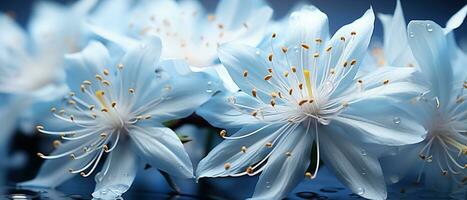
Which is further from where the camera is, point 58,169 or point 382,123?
point 58,169

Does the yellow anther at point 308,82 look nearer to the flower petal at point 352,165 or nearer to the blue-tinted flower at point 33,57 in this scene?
the flower petal at point 352,165

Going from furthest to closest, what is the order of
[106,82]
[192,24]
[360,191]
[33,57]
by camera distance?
[33,57]
[192,24]
[106,82]
[360,191]

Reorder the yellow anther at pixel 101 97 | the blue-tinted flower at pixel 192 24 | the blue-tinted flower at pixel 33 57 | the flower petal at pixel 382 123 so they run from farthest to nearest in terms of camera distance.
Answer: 1. the blue-tinted flower at pixel 33 57
2. the blue-tinted flower at pixel 192 24
3. the yellow anther at pixel 101 97
4. the flower petal at pixel 382 123

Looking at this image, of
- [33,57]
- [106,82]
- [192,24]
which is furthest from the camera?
[33,57]

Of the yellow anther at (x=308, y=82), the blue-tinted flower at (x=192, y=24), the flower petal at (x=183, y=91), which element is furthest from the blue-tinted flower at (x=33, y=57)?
the yellow anther at (x=308, y=82)

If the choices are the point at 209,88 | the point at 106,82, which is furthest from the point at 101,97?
the point at 209,88

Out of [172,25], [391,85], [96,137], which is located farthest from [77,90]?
[391,85]

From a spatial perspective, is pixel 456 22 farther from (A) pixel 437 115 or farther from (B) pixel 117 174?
(B) pixel 117 174

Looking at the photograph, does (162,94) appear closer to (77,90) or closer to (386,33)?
(77,90)
